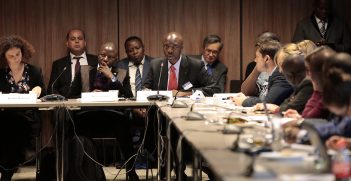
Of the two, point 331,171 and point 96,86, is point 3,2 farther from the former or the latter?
point 331,171

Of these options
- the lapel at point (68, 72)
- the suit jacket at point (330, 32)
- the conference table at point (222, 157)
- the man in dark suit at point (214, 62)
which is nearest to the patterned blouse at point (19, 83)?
the lapel at point (68, 72)

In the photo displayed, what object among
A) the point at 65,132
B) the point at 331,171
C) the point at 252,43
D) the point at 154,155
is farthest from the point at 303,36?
the point at 331,171

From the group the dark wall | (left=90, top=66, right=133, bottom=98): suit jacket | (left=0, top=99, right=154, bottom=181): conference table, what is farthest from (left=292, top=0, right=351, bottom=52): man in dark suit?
(left=0, top=99, right=154, bottom=181): conference table

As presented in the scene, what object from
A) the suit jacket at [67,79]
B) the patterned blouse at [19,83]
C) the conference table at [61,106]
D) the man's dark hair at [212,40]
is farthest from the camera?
the man's dark hair at [212,40]

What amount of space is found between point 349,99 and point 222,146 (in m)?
0.60

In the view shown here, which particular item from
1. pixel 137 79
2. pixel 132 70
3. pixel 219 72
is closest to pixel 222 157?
pixel 137 79

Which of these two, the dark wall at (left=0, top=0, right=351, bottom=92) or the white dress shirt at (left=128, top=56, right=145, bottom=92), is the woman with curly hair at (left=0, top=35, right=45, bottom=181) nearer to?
the white dress shirt at (left=128, top=56, right=145, bottom=92)

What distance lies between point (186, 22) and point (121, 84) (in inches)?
75.6

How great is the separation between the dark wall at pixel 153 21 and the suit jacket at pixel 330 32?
0.26m

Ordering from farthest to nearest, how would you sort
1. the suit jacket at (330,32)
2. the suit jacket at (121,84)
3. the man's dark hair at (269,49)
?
the suit jacket at (330,32)
the suit jacket at (121,84)
the man's dark hair at (269,49)

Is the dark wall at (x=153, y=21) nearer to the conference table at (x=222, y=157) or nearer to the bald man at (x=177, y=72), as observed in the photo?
the bald man at (x=177, y=72)

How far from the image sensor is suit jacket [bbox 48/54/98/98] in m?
6.37

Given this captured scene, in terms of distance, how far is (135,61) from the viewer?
6996 mm

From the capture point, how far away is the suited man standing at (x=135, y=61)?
6900 millimetres
